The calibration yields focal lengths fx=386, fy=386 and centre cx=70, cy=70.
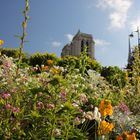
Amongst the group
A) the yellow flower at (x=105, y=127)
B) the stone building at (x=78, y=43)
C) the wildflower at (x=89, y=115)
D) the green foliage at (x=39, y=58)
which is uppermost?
the stone building at (x=78, y=43)

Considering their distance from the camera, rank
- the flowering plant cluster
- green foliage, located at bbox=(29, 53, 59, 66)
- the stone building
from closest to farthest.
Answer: the flowering plant cluster
green foliage, located at bbox=(29, 53, 59, 66)
the stone building

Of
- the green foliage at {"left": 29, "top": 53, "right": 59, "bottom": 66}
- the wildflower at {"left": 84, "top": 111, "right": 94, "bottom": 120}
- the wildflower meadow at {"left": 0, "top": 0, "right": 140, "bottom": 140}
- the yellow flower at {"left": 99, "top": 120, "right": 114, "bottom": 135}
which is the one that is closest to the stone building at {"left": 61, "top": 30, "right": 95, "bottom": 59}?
the green foliage at {"left": 29, "top": 53, "right": 59, "bottom": 66}

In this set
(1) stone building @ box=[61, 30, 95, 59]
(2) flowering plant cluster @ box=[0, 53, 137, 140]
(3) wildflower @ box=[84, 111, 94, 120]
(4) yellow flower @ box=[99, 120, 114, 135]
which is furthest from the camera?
(1) stone building @ box=[61, 30, 95, 59]

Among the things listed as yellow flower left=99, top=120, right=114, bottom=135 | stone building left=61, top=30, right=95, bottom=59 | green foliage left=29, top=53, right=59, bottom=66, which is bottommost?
yellow flower left=99, top=120, right=114, bottom=135

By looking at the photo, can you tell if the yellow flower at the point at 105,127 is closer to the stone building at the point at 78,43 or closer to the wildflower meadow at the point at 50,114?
the wildflower meadow at the point at 50,114

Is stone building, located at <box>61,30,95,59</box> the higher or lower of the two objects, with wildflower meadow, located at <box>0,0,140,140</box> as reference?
higher

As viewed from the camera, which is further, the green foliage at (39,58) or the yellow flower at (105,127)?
the green foliage at (39,58)

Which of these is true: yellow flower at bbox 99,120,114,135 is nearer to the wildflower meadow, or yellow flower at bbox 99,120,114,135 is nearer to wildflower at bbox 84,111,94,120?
the wildflower meadow

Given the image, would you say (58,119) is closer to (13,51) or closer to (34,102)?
(34,102)

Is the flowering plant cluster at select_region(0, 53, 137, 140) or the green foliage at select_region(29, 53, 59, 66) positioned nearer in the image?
the flowering plant cluster at select_region(0, 53, 137, 140)

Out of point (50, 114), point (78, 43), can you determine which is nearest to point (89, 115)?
point (50, 114)

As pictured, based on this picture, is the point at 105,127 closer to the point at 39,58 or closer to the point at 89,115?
the point at 89,115

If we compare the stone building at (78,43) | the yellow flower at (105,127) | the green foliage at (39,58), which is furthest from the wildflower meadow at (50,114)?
the stone building at (78,43)

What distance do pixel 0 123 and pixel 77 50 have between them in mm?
93444
